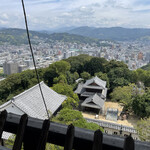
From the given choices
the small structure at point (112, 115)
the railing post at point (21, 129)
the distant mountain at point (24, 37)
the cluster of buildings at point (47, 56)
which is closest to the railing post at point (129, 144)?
the railing post at point (21, 129)

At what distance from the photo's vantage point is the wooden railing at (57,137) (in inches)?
30.9

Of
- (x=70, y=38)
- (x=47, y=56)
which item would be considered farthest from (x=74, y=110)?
(x=70, y=38)

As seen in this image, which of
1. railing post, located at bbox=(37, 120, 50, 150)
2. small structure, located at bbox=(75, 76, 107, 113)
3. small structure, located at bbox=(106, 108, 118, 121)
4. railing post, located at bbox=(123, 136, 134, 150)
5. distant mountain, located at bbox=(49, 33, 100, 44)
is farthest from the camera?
distant mountain, located at bbox=(49, 33, 100, 44)

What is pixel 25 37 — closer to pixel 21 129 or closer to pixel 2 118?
pixel 2 118

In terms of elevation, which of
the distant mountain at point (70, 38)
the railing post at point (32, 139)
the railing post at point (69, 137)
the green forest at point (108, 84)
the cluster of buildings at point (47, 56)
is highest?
the distant mountain at point (70, 38)

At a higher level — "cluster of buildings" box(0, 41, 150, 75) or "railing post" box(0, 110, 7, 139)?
"railing post" box(0, 110, 7, 139)

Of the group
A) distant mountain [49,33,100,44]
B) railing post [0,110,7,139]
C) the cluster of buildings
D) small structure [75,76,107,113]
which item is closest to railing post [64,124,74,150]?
railing post [0,110,7,139]

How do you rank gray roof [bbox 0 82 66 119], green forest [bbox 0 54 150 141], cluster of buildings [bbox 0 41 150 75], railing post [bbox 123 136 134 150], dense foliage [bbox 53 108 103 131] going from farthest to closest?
cluster of buildings [bbox 0 41 150 75], green forest [bbox 0 54 150 141], gray roof [bbox 0 82 66 119], dense foliage [bbox 53 108 103 131], railing post [bbox 123 136 134 150]

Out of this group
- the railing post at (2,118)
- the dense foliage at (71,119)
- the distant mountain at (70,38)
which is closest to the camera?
the railing post at (2,118)

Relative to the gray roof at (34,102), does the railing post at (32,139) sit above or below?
above

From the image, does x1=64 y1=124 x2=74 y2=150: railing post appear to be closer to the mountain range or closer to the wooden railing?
the wooden railing

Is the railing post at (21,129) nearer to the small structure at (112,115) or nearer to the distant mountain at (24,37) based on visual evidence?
the small structure at (112,115)

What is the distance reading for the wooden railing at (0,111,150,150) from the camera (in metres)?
0.79

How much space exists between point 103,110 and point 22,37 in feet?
465
